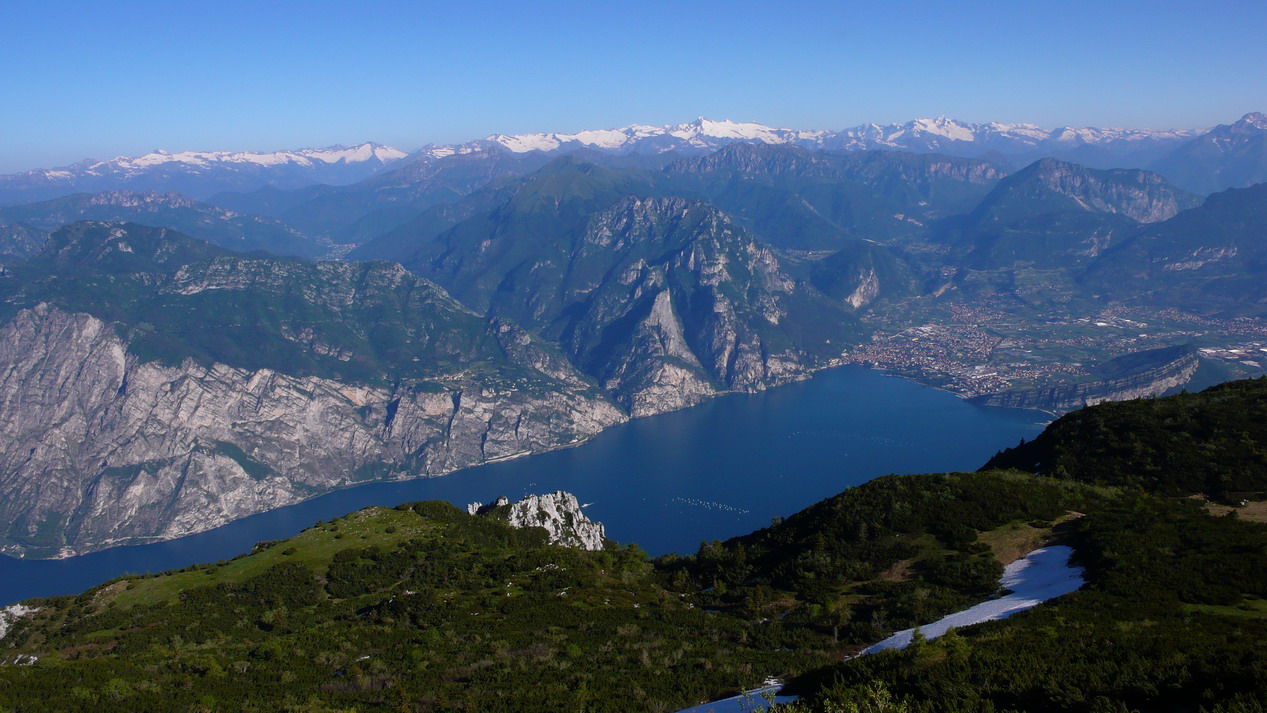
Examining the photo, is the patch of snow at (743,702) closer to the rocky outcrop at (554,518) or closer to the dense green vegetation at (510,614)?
the dense green vegetation at (510,614)

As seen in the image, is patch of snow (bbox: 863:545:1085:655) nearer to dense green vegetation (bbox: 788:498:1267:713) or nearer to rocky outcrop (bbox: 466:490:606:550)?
dense green vegetation (bbox: 788:498:1267:713)

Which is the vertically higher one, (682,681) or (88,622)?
(682,681)

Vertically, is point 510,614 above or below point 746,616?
below

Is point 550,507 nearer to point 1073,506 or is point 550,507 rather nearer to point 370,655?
point 370,655

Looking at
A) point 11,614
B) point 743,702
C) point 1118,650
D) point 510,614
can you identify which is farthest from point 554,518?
point 1118,650

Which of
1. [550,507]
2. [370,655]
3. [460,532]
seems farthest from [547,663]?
[550,507]

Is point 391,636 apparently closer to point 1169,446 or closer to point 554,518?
point 554,518

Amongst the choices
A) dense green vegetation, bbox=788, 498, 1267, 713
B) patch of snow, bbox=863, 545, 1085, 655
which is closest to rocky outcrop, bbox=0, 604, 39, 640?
dense green vegetation, bbox=788, 498, 1267, 713

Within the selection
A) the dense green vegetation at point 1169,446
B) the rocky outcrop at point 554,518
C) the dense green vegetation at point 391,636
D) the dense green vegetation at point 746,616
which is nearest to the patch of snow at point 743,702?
the dense green vegetation at point 746,616
